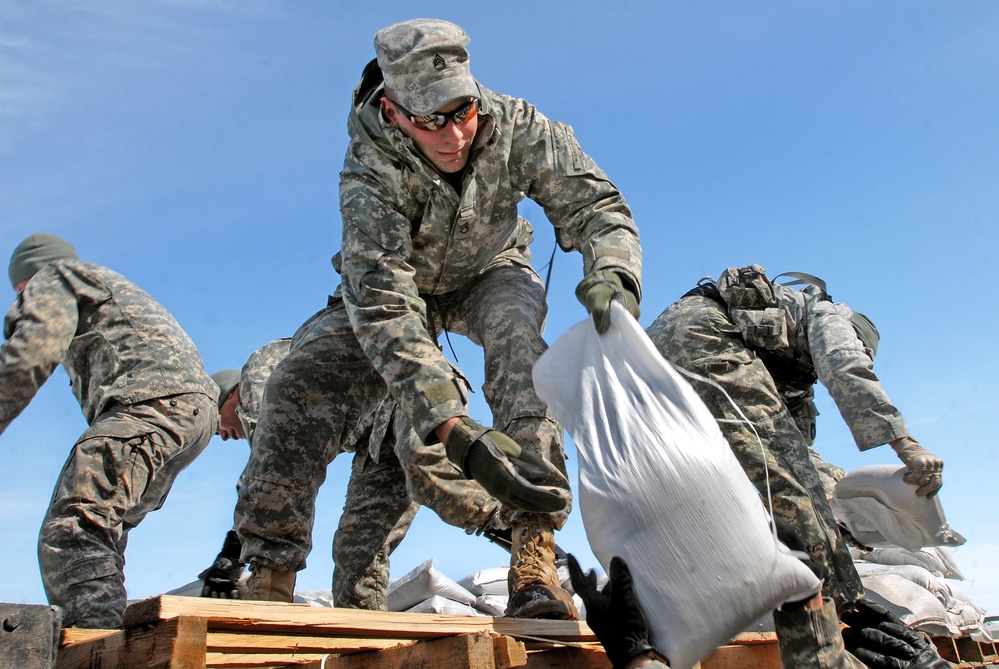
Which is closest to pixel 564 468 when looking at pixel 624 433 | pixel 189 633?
pixel 624 433

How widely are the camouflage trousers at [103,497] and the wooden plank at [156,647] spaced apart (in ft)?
5.19

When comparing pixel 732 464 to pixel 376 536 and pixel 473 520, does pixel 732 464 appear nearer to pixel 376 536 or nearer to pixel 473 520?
pixel 473 520

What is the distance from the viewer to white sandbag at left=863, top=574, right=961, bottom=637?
202 inches

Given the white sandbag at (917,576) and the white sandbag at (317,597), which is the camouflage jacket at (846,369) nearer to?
the white sandbag at (917,576)

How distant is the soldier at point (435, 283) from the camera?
283 cm

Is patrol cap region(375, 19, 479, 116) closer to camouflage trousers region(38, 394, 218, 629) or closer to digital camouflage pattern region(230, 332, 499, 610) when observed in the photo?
digital camouflage pattern region(230, 332, 499, 610)

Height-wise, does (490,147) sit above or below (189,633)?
above

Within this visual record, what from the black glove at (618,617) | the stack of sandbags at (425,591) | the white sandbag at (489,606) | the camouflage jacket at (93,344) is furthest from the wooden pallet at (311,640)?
the white sandbag at (489,606)

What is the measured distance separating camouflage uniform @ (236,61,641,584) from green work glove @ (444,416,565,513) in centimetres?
22

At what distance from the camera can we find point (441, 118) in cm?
299

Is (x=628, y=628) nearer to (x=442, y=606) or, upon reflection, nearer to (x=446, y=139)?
(x=446, y=139)

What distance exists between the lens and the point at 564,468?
10.1 feet

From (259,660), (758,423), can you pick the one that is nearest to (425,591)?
(758,423)

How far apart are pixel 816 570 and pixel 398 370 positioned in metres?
1.26
